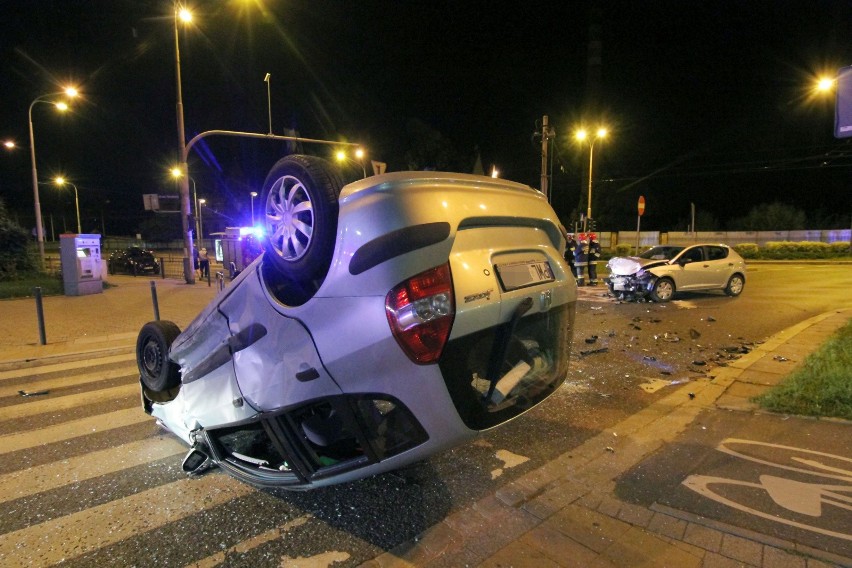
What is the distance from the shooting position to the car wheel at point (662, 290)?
1264 cm

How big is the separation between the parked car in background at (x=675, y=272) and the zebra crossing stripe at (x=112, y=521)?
37.9 feet

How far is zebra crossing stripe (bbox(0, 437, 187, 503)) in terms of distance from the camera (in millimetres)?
3561

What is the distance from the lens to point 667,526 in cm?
285

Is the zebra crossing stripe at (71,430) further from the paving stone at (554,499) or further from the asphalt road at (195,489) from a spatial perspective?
the paving stone at (554,499)

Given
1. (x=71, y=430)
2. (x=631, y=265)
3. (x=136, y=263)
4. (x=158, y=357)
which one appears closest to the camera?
(x=158, y=357)

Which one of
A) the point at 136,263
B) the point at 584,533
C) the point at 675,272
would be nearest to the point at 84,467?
the point at 584,533

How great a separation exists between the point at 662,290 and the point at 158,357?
12.2 m

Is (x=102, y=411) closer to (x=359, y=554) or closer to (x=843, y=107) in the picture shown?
(x=359, y=554)

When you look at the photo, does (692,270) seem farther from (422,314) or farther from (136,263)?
(136,263)

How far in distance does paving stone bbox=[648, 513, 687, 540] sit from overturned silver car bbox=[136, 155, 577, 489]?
1.00 meters

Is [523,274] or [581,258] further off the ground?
[523,274]

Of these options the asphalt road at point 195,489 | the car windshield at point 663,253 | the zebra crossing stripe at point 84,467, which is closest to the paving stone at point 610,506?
the asphalt road at point 195,489

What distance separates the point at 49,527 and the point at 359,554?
79.3 inches

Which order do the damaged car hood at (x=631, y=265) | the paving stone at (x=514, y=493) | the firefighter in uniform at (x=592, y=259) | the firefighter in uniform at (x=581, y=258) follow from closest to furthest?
the paving stone at (x=514, y=493) < the damaged car hood at (x=631, y=265) < the firefighter in uniform at (x=581, y=258) < the firefighter in uniform at (x=592, y=259)
